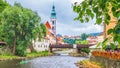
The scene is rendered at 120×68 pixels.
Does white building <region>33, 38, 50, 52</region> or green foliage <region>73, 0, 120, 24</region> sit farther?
white building <region>33, 38, 50, 52</region>

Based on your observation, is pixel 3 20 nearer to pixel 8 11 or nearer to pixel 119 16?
pixel 8 11

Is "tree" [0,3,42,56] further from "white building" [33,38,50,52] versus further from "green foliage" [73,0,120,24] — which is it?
"green foliage" [73,0,120,24]

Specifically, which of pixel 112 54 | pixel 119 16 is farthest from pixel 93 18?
pixel 112 54

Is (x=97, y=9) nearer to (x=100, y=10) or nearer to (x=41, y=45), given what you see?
(x=100, y=10)

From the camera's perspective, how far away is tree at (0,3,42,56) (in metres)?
58.7

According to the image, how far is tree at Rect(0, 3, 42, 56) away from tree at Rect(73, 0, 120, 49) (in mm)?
55143

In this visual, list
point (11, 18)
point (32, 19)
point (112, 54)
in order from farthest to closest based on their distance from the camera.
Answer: point (32, 19)
point (11, 18)
point (112, 54)

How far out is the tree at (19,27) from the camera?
5866 centimetres

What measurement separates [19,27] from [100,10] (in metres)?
55.6

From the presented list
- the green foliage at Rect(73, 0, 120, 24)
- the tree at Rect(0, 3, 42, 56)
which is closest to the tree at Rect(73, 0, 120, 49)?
the green foliage at Rect(73, 0, 120, 24)

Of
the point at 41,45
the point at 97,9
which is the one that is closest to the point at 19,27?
the point at 41,45

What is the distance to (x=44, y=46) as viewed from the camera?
108 m

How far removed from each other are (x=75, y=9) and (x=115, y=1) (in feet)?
1.82

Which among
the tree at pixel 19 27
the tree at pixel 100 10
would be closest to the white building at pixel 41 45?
the tree at pixel 19 27
